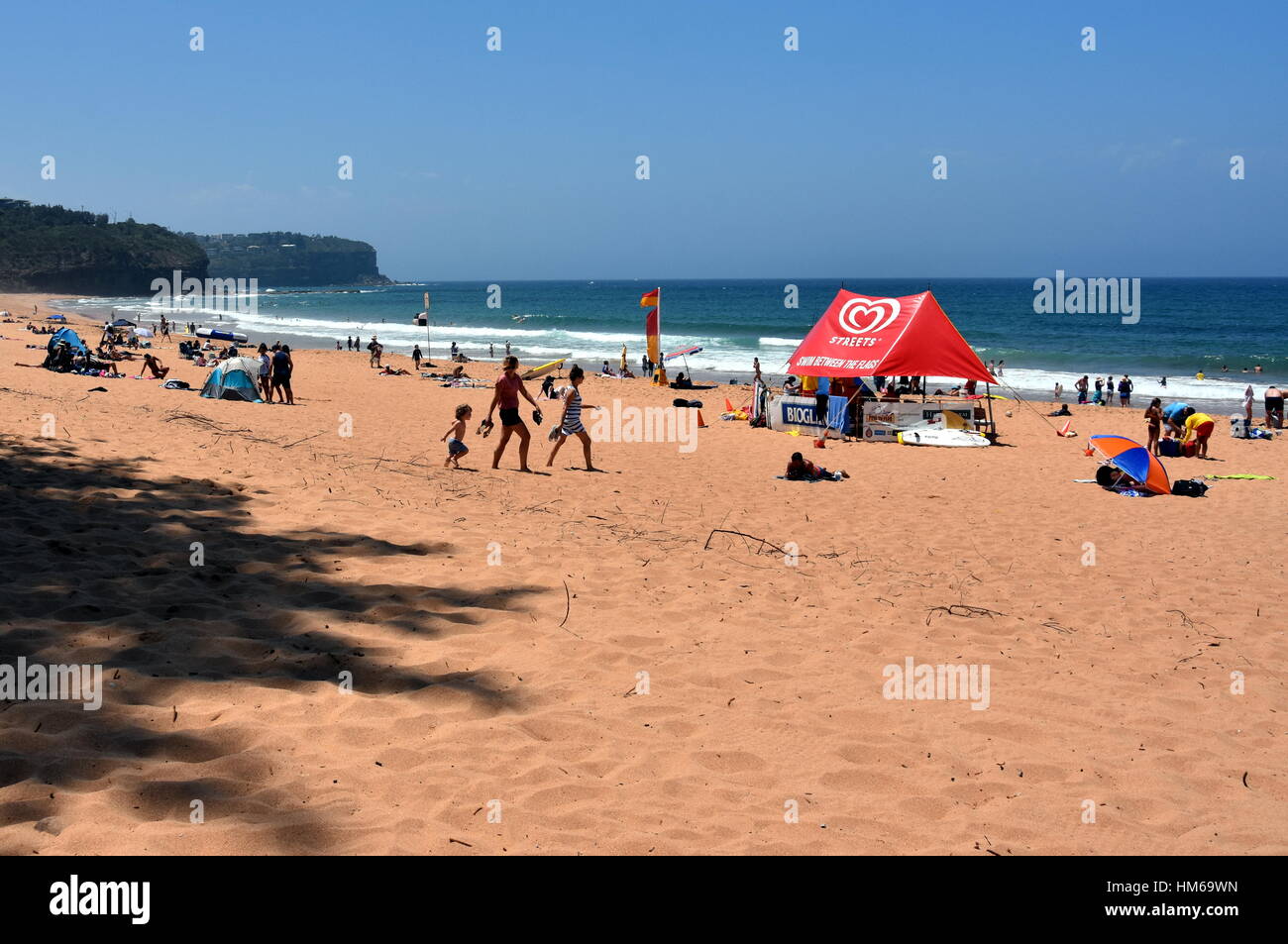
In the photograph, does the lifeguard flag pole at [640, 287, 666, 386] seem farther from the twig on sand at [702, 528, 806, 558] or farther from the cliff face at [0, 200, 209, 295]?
the cliff face at [0, 200, 209, 295]

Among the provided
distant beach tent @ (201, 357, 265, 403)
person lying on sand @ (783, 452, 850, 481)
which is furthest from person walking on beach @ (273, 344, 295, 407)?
person lying on sand @ (783, 452, 850, 481)

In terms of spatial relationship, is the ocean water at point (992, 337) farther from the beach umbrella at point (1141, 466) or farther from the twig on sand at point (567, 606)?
the twig on sand at point (567, 606)

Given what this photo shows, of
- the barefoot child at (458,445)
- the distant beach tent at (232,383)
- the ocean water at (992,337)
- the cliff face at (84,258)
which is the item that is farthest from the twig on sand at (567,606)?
the cliff face at (84,258)

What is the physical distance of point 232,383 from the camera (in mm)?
19062

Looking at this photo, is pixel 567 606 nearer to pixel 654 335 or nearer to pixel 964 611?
pixel 964 611

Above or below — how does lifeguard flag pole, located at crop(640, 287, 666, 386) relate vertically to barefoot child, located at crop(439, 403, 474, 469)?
above

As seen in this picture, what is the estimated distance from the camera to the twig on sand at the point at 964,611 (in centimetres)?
628

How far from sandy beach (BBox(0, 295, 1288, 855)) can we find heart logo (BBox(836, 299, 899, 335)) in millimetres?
9274

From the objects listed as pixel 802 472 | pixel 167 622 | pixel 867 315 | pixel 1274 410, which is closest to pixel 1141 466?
pixel 802 472

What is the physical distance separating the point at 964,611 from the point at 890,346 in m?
12.0

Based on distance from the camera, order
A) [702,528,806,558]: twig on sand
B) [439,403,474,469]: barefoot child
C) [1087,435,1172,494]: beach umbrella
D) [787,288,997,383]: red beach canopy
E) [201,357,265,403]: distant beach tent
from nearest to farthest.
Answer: [702,528,806,558]: twig on sand < [439,403,474,469]: barefoot child < [1087,435,1172,494]: beach umbrella < [787,288,997,383]: red beach canopy < [201,357,265,403]: distant beach tent

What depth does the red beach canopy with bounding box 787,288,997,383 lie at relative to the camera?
685 inches

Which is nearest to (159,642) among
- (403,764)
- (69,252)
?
(403,764)
